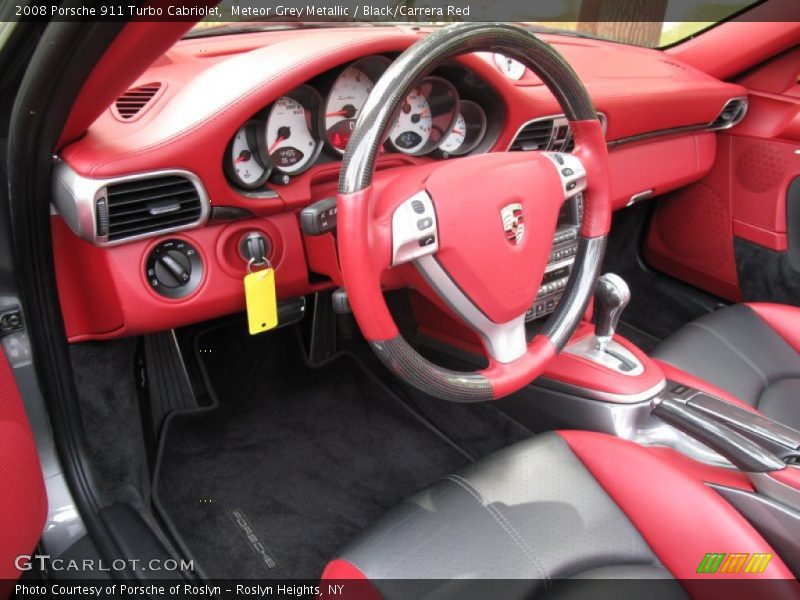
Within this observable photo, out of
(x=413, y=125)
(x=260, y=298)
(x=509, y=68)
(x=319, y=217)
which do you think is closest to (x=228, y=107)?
(x=319, y=217)

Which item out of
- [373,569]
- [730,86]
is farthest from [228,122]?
[730,86]

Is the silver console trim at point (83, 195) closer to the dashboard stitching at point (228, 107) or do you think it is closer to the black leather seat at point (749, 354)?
the dashboard stitching at point (228, 107)

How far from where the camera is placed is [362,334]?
4.39 ft

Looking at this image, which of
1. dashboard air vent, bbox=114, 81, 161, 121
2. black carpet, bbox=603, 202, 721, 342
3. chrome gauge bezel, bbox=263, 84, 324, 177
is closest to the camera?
dashboard air vent, bbox=114, 81, 161, 121

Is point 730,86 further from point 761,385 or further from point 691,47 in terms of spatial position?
point 761,385

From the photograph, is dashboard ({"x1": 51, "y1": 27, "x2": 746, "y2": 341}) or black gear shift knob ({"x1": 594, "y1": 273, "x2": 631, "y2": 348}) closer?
dashboard ({"x1": 51, "y1": 27, "x2": 746, "y2": 341})

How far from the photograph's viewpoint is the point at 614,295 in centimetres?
144

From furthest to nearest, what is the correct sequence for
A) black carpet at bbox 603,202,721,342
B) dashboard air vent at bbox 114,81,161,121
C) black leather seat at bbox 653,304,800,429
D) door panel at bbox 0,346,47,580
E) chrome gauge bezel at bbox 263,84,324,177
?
black carpet at bbox 603,202,721,342 < black leather seat at bbox 653,304,800,429 < chrome gauge bezel at bbox 263,84,324,177 < dashboard air vent at bbox 114,81,161,121 < door panel at bbox 0,346,47,580

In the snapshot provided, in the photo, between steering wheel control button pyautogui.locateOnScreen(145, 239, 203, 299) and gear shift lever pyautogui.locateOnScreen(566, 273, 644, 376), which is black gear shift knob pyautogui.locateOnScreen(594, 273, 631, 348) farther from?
steering wheel control button pyautogui.locateOnScreen(145, 239, 203, 299)

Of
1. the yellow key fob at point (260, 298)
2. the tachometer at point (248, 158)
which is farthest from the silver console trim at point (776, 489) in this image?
the tachometer at point (248, 158)

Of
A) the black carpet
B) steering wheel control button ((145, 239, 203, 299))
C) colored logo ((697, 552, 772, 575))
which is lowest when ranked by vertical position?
the black carpet

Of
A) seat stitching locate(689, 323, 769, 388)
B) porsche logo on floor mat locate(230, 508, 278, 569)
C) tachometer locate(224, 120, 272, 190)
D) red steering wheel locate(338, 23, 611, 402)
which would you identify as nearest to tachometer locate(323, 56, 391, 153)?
tachometer locate(224, 120, 272, 190)

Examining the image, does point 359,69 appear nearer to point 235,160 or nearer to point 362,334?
point 235,160

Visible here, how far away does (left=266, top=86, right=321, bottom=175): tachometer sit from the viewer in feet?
3.96
